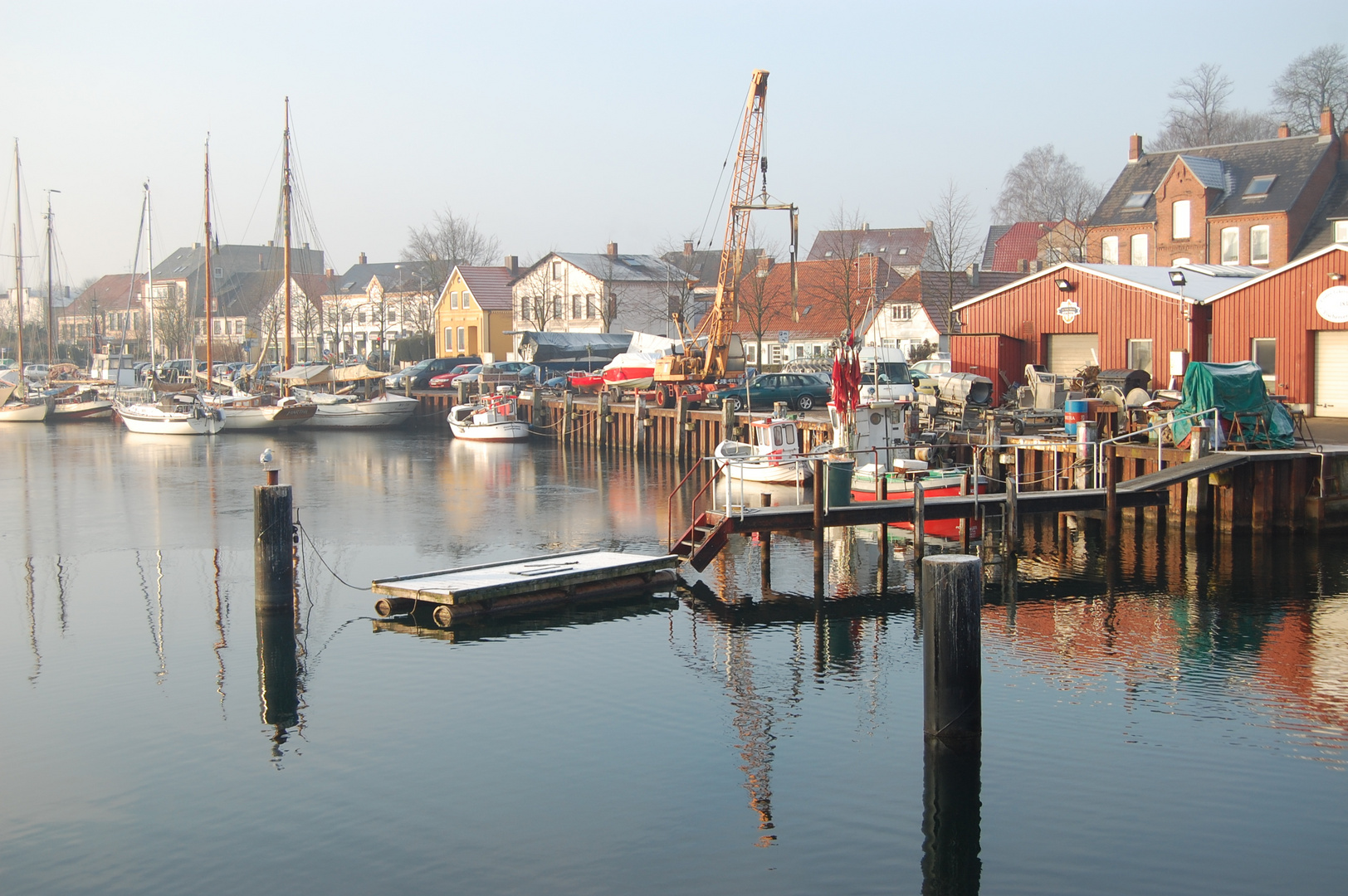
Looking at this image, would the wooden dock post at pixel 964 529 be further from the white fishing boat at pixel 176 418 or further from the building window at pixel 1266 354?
the white fishing boat at pixel 176 418

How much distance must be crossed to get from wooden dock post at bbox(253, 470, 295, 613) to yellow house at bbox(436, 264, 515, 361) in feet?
215

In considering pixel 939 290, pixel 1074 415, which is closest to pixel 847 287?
pixel 939 290

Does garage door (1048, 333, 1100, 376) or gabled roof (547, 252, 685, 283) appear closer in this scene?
garage door (1048, 333, 1100, 376)

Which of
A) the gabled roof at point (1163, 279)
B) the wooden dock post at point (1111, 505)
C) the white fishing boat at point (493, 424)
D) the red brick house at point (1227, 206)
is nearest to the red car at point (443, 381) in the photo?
the white fishing boat at point (493, 424)

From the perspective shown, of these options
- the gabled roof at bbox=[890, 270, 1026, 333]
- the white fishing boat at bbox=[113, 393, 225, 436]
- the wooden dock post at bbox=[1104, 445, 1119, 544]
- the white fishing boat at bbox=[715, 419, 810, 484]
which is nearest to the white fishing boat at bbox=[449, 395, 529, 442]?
the white fishing boat at bbox=[113, 393, 225, 436]

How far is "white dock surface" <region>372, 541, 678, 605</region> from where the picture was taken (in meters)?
18.6

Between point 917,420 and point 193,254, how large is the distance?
397 feet

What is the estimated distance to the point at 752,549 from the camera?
26281 millimetres

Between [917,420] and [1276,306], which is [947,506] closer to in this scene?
[917,420]

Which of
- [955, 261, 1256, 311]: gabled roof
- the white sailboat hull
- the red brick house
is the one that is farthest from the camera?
the white sailboat hull

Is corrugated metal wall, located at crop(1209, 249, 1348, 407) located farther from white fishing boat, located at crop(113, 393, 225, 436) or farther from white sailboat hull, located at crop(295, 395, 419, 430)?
white fishing boat, located at crop(113, 393, 225, 436)

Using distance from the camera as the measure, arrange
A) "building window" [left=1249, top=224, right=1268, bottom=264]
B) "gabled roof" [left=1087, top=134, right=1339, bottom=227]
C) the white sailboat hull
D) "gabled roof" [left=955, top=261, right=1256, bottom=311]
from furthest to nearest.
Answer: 1. the white sailboat hull
2. "gabled roof" [left=1087, top=134, right=1339, bottom=227]
3. "building window" [left=1249, top=224, right=1268, bottom=264]
4. "gabled roof" [left=955, top=261, right=1256, bottom=311]

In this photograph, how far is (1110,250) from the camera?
62.7 m

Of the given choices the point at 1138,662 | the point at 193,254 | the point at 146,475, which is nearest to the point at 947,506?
the point at 1138,662
